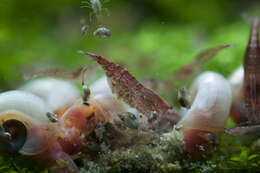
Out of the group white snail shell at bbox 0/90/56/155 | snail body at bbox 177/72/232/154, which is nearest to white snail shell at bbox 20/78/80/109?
white snail shell at bbox 0/90/56/155

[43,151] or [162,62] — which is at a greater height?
[162,62]

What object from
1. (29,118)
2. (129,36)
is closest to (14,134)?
(29,118)

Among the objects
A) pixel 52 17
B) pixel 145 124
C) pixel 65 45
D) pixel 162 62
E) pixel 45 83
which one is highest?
pixel 52 17

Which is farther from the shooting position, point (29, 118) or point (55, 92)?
point (55, 92)

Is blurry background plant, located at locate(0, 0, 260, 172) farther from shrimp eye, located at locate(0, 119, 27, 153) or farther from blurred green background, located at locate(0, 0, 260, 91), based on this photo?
shrimp eye, located at locate(0, 119, 27, 153)

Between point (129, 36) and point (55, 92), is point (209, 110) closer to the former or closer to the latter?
point (55, 92)

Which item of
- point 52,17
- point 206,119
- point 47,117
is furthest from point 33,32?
point 206,119

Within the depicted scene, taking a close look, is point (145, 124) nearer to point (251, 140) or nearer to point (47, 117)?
point (47, 117)
